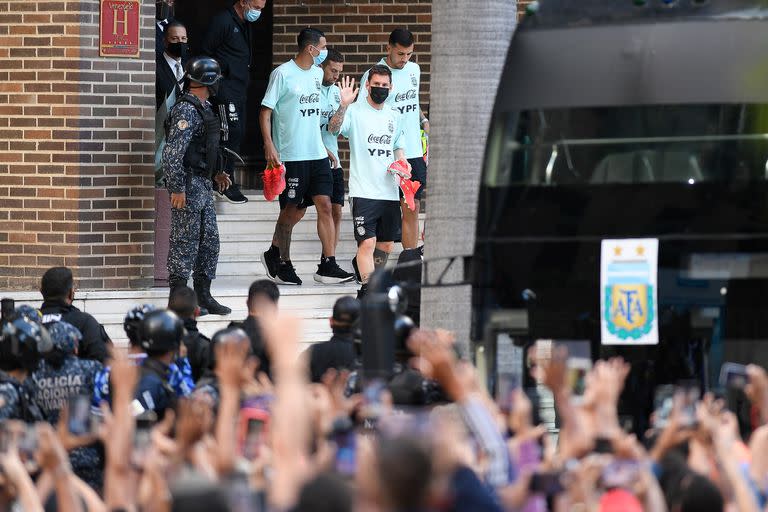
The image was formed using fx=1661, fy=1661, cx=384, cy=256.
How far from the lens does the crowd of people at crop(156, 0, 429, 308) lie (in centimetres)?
1173

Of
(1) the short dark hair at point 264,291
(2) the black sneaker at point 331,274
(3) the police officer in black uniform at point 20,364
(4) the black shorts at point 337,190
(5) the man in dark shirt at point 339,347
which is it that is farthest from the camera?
(4) the black shorts at point 337,190

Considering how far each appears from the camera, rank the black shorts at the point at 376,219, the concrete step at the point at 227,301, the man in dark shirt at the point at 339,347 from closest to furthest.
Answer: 1. the man in dark shirt at the point at 339,347
2. the concrete step at the point at 227,301
3. the black shorts at the point at 376,219

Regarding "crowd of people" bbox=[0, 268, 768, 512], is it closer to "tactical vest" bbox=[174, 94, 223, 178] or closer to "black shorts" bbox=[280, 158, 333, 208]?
"tactical vest" bbox=[174, 94, 223, 178]

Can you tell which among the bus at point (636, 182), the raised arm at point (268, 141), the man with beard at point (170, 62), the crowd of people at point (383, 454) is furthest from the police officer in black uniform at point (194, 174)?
the crowd of people at point (383, 454)

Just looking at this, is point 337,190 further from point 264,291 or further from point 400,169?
point 264,291

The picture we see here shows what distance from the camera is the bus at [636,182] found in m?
8.47

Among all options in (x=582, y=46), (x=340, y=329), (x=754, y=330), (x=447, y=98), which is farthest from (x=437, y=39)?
(x=754, y=330)

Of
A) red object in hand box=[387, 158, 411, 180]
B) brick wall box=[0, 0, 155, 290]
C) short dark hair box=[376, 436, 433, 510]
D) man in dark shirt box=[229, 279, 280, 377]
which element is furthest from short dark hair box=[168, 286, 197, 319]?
short dark hair box=[376, 436, 433, 510]

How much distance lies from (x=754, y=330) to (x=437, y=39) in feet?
8.14

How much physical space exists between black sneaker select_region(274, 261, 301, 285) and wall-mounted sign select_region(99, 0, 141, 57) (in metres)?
2.05


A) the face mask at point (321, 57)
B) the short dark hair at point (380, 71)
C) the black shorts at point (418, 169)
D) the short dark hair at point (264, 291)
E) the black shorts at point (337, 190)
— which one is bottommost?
the short dark hair at point (264, 291)

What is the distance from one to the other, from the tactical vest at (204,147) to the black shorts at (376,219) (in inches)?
59.8

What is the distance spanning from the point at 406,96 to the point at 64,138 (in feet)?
9.57

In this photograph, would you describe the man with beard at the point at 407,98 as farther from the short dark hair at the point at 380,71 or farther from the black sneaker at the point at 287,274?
the black sneaker at the point at 287,274
